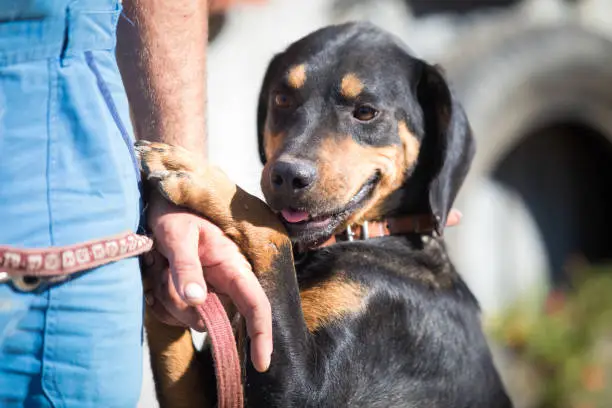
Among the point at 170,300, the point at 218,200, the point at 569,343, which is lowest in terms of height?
the point at 569,343

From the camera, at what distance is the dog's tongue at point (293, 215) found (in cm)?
258

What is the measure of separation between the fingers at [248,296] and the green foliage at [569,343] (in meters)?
4.43

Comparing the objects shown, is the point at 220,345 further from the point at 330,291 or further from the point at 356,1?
the point at 356,1

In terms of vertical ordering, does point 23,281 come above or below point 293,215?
above

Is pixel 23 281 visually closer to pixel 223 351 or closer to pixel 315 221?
pixel 223 351

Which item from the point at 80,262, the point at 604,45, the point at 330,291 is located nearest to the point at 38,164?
the point at 80,262

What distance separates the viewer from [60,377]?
5.14 ft

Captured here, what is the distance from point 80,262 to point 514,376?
492 centimetres

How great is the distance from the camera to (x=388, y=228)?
2.84m

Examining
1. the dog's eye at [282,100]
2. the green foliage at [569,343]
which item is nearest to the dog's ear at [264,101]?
the dog's eye at [282,100]

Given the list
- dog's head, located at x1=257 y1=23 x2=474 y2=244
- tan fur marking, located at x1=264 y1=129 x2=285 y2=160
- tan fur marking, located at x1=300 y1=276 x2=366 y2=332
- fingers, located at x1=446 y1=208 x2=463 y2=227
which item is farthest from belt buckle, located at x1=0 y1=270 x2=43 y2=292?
fingers, located at x1=446 y1=208 x2=463 y2=227

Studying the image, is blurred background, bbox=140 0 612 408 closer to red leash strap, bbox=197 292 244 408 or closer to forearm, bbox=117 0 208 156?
forearm, bbox=117 0 208 156

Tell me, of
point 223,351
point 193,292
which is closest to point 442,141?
point 223,351

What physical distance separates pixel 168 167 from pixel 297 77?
40.9 inches
